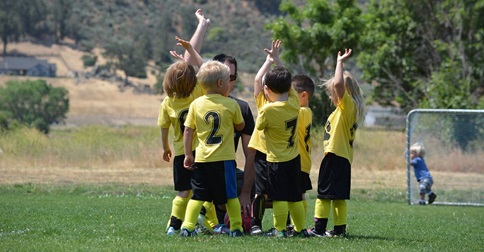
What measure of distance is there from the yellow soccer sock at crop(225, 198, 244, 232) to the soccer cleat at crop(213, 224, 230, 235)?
35cm

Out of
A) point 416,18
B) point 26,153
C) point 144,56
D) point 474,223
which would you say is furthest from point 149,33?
point 474,223

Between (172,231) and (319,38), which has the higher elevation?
(319,38)

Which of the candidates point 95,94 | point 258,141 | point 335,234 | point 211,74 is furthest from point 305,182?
point 95,94

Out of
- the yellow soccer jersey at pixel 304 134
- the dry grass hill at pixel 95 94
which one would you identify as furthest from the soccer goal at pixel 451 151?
the dry grass hill at pixel 95 94

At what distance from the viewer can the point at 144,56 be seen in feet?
340

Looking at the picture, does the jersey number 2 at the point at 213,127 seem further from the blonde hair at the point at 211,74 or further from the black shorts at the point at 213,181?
the blonde hair at the point at 211,74

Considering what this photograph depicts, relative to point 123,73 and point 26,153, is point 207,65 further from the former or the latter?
point 123,73

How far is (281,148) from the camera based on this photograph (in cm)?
897

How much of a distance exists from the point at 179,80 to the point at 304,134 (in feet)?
5.30

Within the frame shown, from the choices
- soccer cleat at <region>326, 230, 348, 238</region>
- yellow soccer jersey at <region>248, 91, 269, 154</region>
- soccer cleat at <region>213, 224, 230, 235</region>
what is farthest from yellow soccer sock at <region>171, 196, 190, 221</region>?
soccer cleat at <region>326, 230, 348, 238</region>

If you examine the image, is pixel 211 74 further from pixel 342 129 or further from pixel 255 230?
pixel 255 230

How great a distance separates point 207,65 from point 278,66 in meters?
0.92

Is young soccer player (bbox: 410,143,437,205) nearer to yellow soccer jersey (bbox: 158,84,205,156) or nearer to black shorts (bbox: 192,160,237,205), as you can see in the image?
yellow soccer jersey (bbox: 158,84,205,156)

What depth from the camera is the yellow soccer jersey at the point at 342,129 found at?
940cm
